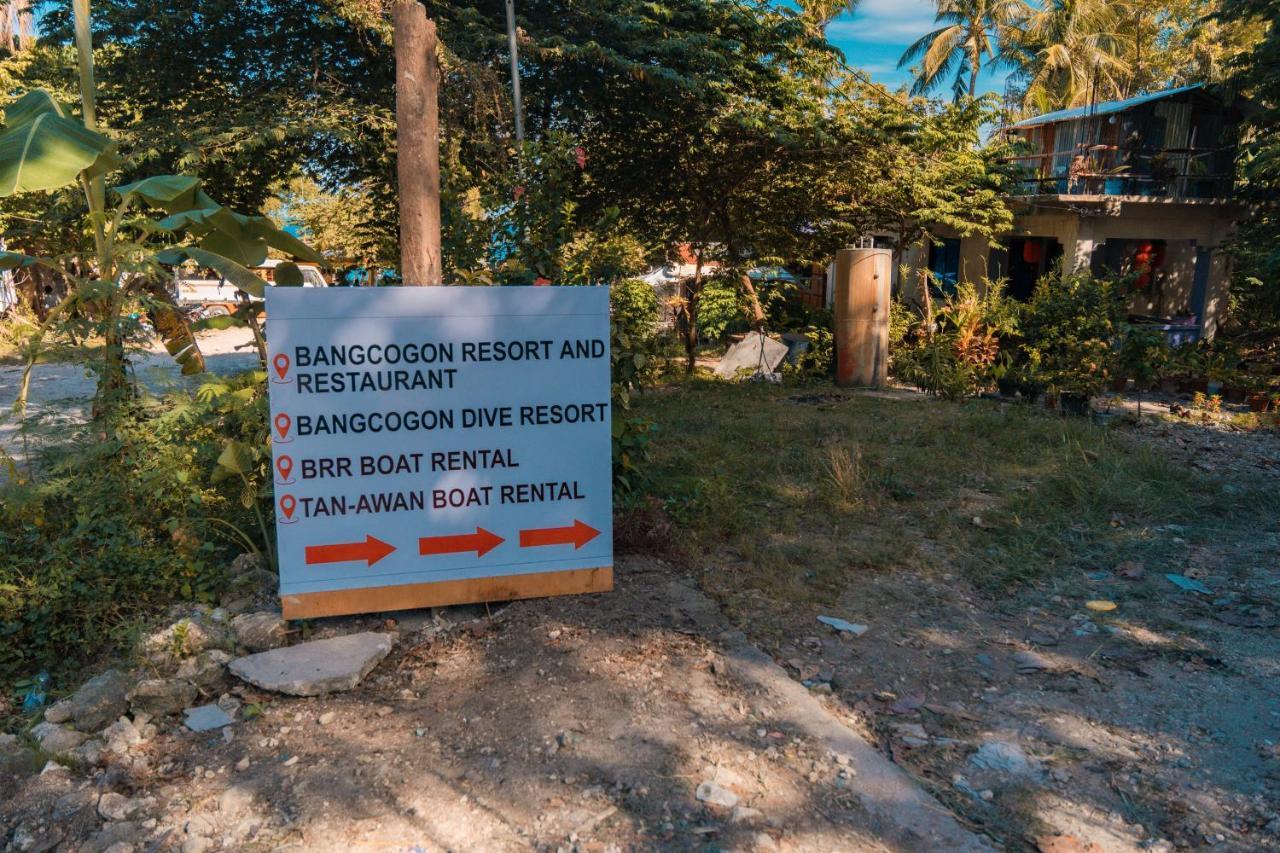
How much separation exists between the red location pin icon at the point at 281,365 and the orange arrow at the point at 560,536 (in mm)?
1275

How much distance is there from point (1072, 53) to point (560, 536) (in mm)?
34599

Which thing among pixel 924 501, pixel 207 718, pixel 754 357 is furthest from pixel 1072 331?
pixel 207 718

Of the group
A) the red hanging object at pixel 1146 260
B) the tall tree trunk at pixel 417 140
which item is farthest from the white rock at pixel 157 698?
the red hanging object at pixel 1146 260

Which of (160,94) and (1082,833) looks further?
(160,94)

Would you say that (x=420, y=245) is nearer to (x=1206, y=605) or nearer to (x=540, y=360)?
(x=540, y=360)

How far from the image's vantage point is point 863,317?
42.9 ft

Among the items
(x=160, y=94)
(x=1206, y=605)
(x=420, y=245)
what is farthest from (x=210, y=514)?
(x=160, y=94)

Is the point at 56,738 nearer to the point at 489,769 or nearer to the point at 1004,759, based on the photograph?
the point at 489,769

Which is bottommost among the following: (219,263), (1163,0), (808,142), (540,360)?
(540,360)

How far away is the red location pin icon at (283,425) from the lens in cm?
394

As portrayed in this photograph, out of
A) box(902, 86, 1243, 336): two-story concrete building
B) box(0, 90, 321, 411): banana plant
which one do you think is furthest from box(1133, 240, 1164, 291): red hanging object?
box(0, 90, 321, 411): banana plant

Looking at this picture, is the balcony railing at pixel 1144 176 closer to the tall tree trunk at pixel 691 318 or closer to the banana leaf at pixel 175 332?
the tall tree trunk at pixel 691 318

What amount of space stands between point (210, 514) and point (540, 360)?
2008 mm

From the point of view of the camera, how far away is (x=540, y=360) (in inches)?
170
